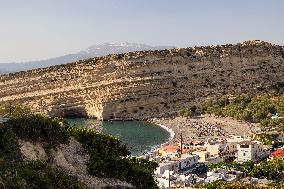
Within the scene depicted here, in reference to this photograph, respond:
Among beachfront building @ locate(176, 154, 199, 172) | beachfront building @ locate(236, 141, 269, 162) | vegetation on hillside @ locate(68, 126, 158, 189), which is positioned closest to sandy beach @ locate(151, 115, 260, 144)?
beachfront building @ locate(236, 141, 269, 162)

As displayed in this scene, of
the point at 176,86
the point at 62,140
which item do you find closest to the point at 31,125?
the point at 62,140

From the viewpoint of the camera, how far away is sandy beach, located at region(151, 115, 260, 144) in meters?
63.4

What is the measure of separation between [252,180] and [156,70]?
55.7 meters

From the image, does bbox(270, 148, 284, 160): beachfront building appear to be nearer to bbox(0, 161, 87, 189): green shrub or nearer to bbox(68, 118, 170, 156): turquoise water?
bbox(68, 118, 170, 156): turquoise water

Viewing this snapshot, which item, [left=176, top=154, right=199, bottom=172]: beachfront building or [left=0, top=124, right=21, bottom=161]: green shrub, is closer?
[left=0, top=124, right=21, bottom=161]: green shrub

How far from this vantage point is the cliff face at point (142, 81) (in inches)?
3430

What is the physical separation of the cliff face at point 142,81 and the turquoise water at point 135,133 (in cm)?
481

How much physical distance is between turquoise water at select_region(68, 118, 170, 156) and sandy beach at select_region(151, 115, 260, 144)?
5.55 ft

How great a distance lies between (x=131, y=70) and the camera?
3595 inches

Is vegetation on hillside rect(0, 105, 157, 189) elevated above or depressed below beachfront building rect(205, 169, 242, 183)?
above

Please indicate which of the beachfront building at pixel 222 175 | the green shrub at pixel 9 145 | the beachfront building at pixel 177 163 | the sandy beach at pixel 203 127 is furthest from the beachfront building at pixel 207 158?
the green shrub at pixel 9 145

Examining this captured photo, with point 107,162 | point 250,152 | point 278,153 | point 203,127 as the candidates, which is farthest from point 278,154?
point 107,162

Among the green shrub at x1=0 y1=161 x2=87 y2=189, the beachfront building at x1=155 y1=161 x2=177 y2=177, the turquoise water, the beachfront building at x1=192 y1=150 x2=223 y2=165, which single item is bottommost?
the turquoise water

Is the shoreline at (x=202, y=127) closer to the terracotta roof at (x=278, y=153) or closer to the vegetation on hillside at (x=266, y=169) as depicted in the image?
the terracotta roof at (x=278, y=153)
